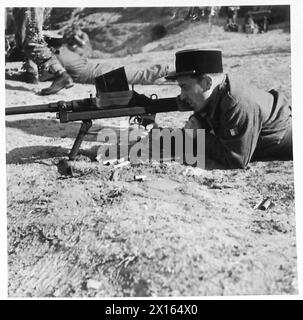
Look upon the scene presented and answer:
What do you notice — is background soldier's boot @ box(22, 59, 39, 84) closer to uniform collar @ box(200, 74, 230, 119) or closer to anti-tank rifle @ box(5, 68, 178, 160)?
anti-tank rifle @ box(5, 68, 178, 160)

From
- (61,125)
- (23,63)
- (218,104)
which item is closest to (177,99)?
(218,104)

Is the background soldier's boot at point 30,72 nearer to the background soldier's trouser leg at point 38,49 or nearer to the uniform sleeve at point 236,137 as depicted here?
the background soldier's trouser leg at point 38,49

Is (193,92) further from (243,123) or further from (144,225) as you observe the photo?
(144,225)

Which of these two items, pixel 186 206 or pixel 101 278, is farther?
pixel 186 206

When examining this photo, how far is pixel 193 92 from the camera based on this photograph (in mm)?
4090

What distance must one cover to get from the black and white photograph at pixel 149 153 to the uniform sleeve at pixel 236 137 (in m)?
0.01

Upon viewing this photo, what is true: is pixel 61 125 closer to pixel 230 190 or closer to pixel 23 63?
pixel 23 63

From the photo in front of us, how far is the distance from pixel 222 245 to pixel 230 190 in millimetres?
555

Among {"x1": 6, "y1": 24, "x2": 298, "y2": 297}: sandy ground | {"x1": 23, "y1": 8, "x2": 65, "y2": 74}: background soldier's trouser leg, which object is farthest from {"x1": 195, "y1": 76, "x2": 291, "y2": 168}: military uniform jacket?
{"x1": 23, "y1": 8, "x2": 65, "y2": 74}: background soldier's trouser leg

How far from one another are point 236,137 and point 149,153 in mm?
790

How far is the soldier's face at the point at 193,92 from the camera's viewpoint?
4.06 m

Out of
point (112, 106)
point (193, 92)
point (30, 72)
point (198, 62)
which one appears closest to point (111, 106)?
point (112, 106)

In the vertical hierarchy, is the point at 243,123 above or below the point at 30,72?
below

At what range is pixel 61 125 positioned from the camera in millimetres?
4668
